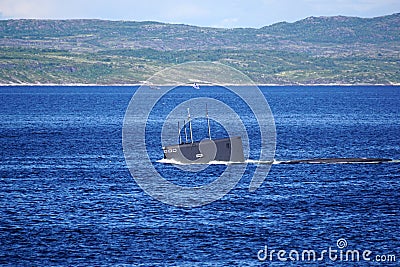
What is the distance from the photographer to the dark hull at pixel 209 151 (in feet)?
325

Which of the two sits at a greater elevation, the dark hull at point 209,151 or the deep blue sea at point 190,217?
the dark hull at point 209,151

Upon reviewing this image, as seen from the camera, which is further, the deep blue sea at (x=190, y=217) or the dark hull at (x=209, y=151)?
the dark hull at (x=209, y=151)

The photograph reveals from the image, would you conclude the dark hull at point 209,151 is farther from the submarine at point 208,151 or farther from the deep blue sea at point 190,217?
the deep blue sea at point 190,217

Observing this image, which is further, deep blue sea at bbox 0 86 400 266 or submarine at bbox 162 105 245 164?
submarine at bbox 162 105 245 164

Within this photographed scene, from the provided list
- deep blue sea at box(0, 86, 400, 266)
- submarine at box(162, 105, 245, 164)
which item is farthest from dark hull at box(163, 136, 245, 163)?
deep blue sea at box(0, 86, 400, 266)

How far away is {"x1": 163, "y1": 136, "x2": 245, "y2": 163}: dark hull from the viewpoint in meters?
99.2

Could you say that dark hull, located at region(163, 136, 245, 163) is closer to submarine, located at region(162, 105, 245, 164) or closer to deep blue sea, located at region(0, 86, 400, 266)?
submarine, located at region(162, 105, 245, 164)

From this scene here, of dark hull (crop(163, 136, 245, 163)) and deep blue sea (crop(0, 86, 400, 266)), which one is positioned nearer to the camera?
deep blue sea (crop(0, 86, 400, 266))

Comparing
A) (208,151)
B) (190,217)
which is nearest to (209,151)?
(208,151)

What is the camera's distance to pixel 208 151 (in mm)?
99500

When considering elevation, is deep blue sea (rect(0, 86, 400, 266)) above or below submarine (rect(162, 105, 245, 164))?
below

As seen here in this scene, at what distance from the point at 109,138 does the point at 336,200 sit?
72.6 m

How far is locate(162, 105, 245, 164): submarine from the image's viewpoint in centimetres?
9919

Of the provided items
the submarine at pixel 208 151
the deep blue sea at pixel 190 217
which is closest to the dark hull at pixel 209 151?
the submarine at pixel 208 151
